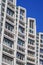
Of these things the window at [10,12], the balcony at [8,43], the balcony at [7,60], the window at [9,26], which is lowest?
the balcony at [7,60]

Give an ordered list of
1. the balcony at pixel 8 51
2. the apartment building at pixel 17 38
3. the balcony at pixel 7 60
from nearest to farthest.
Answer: the balcony at pixel 7 60 → the balcony at pixel 8 51 → the apartment building at pixel 17 38

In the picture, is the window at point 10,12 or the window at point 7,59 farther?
the window at point 10,12

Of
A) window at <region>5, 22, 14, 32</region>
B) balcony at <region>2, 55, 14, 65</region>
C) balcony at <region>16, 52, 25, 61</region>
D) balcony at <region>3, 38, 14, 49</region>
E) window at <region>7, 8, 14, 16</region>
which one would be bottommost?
balcony at <region>2, 55, 14, 65</region>

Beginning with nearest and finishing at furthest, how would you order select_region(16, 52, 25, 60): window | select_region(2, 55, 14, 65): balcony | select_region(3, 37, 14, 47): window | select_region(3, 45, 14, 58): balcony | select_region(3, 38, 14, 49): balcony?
select_region(2, 55, 14, 65): balcony, select_region(3, 45, 14, 58): balcony, select_region(3, 38, 14, 49): balcony, select_region(3, 37, 14, 47): window, select_region(16, 52, 25, 60): window

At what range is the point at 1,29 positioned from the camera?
64.9 m

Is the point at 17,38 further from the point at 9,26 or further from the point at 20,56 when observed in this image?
the point at 20,56

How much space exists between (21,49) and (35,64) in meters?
6.35

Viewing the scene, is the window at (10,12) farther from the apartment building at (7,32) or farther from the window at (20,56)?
the window at (20,56)

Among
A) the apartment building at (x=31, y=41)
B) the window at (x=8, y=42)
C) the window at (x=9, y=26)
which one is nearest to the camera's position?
the window at (x=8, y=42)

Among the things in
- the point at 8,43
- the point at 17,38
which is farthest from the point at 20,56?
the point at 8,43

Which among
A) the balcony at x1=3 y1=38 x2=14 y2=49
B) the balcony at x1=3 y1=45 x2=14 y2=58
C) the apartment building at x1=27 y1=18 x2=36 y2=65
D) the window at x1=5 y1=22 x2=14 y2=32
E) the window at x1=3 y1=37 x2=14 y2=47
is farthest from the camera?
the apartment building at x1=27 y1=18 x2=36 y2=65

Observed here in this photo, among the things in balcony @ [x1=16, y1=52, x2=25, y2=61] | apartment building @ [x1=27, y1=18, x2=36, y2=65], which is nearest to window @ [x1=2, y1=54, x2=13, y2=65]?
balcony @ [x1=16, y1=52, x2=25, y2=61]

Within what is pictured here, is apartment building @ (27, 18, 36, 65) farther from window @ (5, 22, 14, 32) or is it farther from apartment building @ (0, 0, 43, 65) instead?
window @ (5, 22, 14, 32)

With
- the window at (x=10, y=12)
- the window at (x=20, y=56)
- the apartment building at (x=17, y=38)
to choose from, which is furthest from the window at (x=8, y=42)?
the window at (x=10, y=12)
